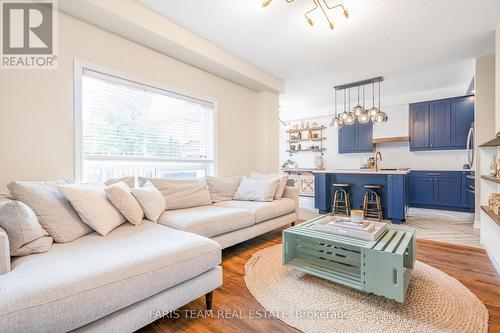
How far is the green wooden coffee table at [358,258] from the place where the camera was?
1.54 meters

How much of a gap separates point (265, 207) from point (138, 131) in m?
1.84

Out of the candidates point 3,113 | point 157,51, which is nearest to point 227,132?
point 157,51

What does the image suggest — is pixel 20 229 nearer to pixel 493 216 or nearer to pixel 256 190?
pixel 256 190

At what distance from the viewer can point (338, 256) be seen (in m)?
1.98

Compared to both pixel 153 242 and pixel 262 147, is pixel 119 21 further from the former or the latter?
pixel 262 147

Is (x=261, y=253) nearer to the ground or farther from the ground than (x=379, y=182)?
nearer to the ground

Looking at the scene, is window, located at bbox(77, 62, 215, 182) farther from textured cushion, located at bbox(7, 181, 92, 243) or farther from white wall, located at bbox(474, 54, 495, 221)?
white wall, located at bbox(474, 54, 495, 221)

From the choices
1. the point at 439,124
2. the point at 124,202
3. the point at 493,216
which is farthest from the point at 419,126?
the point at 124,202

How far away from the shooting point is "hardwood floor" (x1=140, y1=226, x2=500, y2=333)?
1.48 meters

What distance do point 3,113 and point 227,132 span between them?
266 centimetres

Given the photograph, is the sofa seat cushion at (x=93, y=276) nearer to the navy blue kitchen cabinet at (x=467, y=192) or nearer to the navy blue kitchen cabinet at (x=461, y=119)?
the navy blue kitchen cabinet at (x=467, y=192)

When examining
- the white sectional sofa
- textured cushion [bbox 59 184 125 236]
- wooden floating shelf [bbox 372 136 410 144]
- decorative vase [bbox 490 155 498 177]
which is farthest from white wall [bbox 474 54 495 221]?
textured cushion [bbox 59 184 125 236]

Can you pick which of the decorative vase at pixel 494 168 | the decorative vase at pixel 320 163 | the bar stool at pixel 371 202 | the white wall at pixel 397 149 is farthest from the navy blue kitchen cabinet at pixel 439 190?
the decorative vase at pixel 494 168

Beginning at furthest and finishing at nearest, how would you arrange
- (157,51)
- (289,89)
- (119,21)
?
(289,89) → (157,51) → (119,21)
